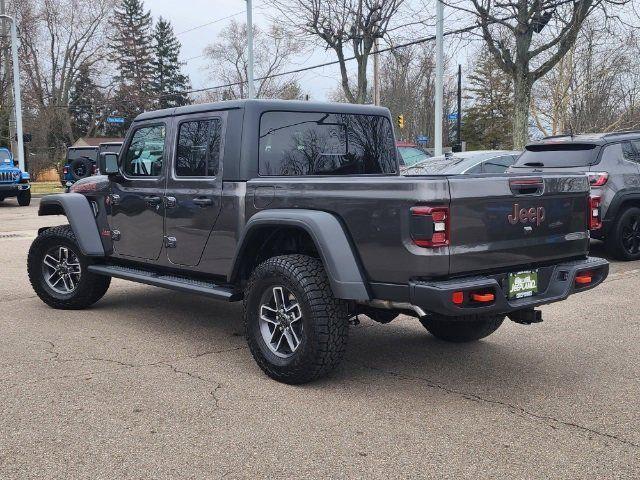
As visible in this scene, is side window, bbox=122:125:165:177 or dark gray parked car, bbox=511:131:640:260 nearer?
side window, bbox=122:125:165:177

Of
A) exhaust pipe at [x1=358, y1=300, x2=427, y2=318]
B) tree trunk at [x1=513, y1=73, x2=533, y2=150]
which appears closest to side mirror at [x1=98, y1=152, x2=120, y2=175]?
exhaust pipe at [x1=358, y1=300, x2=427, y2=318]

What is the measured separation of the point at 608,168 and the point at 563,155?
0.63m

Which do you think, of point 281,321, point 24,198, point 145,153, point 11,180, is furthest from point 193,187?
point 24,198

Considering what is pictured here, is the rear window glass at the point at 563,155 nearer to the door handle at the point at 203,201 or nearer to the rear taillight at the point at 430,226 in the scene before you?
the door handle at the point at 203,201

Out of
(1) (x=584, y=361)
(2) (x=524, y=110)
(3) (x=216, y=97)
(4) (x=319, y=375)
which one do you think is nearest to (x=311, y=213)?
(4) (x=319, y=375)

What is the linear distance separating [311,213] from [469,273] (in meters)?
1.06

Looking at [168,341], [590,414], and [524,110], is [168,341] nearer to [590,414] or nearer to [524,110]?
[590,414]

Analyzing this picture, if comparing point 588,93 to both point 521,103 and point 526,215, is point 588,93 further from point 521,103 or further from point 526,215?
point 526,215

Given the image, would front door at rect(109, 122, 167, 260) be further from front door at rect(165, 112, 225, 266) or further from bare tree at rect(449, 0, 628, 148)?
bare tree at rect(449, 0, 628, 148)

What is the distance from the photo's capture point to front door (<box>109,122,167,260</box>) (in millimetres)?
5711

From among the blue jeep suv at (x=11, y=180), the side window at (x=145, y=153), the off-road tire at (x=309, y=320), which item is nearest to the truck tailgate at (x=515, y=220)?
the off-road tire at (x=309, y=320)

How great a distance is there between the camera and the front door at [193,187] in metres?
5.14

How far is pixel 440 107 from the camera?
59.2ft

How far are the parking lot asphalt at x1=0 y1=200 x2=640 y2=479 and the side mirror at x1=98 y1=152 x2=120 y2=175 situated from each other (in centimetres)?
139
